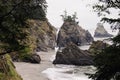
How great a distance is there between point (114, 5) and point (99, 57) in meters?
3.62

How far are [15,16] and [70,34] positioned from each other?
142 metres

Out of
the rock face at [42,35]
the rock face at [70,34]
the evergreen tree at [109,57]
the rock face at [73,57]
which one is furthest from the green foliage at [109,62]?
the rock face at [70,34]

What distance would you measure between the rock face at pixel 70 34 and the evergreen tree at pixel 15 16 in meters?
138

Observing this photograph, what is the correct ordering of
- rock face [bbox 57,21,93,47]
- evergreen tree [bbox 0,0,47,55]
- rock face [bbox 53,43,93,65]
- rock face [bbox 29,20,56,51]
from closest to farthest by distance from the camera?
evergreen tree [bbox 0,0,47,55] < rock face [bbox 53,43,93,65] < rock face [bbox 29,20,56,51] < rock face [bbox 57,21,93,47]

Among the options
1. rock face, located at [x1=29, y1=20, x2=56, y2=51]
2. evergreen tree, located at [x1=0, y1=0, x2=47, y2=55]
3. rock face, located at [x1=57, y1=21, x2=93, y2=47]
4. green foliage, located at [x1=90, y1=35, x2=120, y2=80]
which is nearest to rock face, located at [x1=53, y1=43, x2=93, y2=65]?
rock face, located at [x1=29, y1=20, x2=56, y2=51]

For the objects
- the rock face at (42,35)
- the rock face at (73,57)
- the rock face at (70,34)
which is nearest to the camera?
the rock face at (73,57)

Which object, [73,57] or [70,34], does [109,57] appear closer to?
[73,57]

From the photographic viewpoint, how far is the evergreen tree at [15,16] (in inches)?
805

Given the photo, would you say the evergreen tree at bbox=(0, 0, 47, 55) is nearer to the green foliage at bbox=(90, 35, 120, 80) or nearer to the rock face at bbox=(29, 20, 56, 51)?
the green foliage at bbox=(90, 35, 120, 80)

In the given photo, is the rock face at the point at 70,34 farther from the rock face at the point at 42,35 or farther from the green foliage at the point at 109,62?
the green foliage at the point at 109,62

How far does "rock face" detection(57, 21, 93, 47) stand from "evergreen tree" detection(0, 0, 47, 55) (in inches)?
5427

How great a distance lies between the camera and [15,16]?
20.8 metres

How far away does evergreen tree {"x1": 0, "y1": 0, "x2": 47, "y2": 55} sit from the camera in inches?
805

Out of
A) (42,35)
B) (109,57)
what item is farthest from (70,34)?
(109,57)
